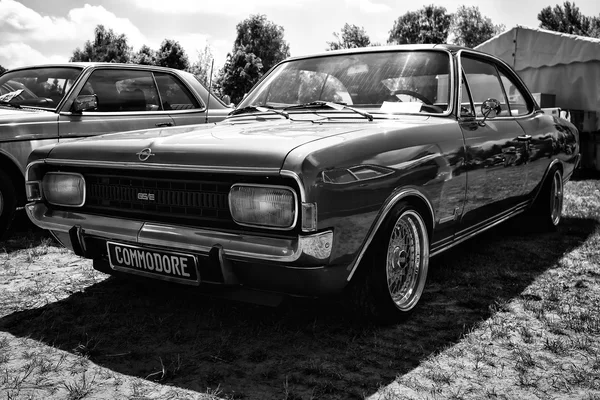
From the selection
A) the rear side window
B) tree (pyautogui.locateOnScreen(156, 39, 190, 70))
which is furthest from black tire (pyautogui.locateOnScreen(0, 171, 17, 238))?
tree (pyautogui.locateOnScreen(156, 39, 190, 70))

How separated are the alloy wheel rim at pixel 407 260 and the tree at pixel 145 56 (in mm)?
46014

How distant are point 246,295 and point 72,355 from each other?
33.9 inches

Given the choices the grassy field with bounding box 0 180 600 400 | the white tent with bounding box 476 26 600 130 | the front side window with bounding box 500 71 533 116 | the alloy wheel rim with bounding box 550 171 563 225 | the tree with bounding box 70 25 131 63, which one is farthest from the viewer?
the tree with bounding box 70 25 131 63

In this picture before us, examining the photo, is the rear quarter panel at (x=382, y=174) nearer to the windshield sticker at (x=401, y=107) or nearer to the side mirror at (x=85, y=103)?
the windshield sticker at (x=401, y=107)

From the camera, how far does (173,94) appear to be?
6586mm

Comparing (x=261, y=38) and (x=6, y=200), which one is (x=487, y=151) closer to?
(x=6, y=200)

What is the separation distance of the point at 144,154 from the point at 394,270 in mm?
1428

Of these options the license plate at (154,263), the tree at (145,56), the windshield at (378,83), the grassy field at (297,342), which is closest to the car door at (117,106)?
the grassy field at (297,342)

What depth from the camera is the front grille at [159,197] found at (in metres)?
2.75

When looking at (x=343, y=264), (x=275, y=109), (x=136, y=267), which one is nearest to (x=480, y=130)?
(x=275, y=109)

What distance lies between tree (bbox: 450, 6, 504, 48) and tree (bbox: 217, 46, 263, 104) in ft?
106

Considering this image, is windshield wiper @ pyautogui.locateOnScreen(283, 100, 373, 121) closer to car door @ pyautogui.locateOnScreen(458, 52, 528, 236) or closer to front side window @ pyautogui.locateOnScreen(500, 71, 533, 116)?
car door @ pyautogui.locateOnScreen(458, 52, 528, 236)

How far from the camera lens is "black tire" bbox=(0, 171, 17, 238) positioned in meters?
5.20

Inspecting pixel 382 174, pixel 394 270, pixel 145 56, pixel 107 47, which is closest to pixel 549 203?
pixel 394 270
